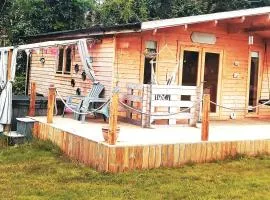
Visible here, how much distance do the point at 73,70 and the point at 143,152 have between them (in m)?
6.37

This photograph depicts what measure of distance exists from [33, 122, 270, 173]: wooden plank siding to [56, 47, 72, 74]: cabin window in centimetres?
475

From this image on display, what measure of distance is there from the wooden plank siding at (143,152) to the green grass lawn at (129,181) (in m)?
0.18

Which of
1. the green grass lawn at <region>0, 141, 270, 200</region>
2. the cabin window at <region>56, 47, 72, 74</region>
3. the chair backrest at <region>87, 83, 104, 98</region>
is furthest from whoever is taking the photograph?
the cabin window at <region>56, 47, 72, 74</region>

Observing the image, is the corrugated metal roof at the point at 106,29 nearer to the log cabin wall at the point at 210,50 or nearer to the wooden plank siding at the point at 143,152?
the log cabin wall at the point at 210,50

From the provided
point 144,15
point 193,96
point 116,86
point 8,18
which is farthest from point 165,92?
point 144,15

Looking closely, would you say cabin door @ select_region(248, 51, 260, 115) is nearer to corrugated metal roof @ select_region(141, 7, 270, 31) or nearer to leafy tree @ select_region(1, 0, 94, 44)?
corrugated metal roof @ select_region(141, 7, 270, 31)

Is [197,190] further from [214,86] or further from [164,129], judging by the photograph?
[214,86]

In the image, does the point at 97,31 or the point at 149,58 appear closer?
the point at 97,31

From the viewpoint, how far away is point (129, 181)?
694cm

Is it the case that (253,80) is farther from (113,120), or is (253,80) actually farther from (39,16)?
(39,16)

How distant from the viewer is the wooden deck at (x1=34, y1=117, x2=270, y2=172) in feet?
24.4

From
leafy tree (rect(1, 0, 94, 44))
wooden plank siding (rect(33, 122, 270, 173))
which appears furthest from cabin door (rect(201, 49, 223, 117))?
leafy tree (rect(1, 0, 94, 44))

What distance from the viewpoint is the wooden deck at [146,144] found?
24.4 ft

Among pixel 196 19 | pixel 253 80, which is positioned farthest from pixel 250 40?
pixel 196 19
